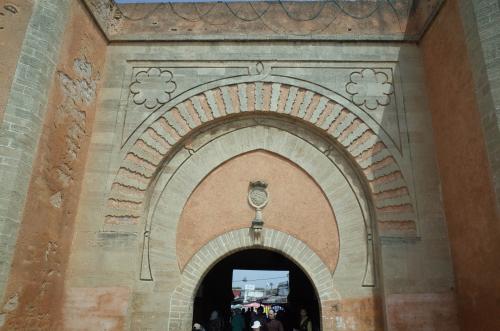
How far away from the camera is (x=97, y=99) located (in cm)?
553

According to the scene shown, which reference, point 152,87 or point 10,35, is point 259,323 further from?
point 10,35

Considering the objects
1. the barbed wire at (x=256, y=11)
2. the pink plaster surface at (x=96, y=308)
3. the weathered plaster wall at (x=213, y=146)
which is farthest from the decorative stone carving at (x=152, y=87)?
the pink plaster surface at (x=96, y=308)

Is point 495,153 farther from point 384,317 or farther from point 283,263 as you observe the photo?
point 283,263

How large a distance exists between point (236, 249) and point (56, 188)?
2252 millimetres

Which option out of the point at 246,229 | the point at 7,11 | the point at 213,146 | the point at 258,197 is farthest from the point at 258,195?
the point at 7,11

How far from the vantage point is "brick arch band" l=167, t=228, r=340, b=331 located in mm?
4703

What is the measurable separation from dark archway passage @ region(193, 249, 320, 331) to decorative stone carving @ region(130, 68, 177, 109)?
366 centimetres

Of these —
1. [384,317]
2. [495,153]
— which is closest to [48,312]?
[384,317]

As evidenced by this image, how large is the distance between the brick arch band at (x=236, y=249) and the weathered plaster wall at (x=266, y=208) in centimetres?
9

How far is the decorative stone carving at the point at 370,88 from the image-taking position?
539cm

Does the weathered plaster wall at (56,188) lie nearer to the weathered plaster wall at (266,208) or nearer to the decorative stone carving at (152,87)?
the decorative stone carving at (152,87)

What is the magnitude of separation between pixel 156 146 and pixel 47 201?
1479mm

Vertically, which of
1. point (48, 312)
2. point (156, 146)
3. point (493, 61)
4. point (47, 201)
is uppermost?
point (493, 61)

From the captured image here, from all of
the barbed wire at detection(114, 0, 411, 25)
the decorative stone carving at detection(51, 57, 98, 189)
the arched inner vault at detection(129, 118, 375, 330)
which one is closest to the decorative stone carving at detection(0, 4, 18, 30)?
the decorative stone carving at detection(51, 57, 98, 189)
